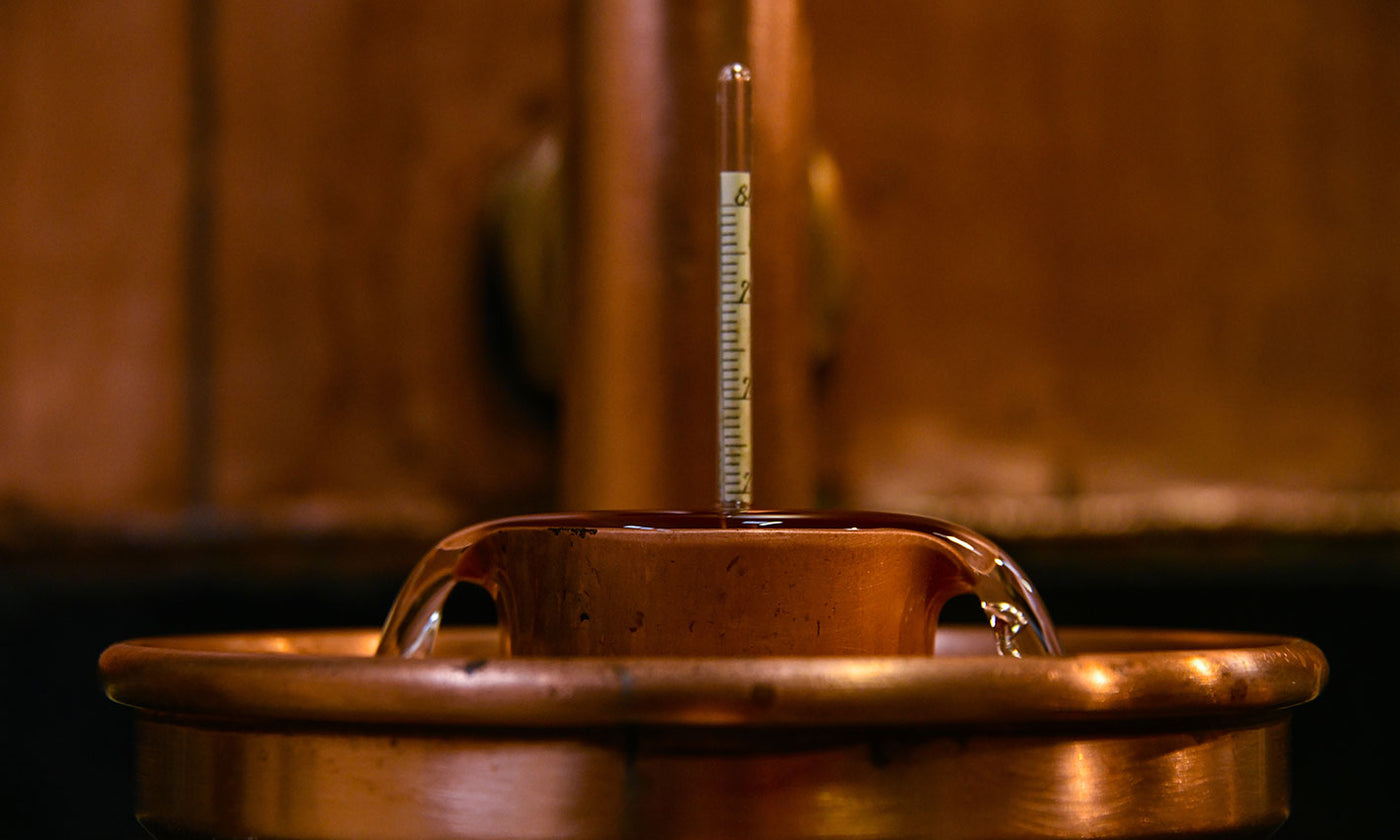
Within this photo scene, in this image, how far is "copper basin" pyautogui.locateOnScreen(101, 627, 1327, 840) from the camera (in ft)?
0.89

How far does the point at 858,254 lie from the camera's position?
866 mm

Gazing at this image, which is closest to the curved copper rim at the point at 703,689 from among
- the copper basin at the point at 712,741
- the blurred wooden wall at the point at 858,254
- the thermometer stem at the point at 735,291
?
the copper basin at the point at 712,741

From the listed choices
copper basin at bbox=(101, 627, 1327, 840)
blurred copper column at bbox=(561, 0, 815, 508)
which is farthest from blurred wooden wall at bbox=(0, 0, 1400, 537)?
copper basin at bbox=(101, 627, 1327, 840)

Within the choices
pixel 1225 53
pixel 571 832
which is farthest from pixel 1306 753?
pixel 571 832

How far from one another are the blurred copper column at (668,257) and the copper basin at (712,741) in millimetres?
243

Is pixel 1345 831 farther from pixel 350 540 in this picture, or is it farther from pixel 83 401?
pixel 83 401

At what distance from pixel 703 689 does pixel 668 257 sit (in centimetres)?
30

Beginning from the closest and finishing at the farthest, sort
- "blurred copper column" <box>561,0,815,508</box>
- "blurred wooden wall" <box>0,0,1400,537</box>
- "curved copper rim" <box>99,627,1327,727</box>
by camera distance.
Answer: "curved copper rim" <box>99,627,1327,727</box> < "blurred copper column" <box>561,0,815,508</box> < "blurred wooden wall" <box>0,0,1400,537</box>

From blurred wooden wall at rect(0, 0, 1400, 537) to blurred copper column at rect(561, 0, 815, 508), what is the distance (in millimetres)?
274

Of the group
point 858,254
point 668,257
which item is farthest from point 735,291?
point 858,254

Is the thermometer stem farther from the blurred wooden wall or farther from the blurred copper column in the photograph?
the blurred wooden wall

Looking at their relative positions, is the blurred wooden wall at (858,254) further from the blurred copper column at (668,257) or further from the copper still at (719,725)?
the copper still at (719,725)

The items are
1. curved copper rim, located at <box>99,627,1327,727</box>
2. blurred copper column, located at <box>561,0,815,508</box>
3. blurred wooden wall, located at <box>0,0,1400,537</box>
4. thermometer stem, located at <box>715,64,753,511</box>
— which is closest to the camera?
curved copper rim, located at <box>99,627,1327,727</box>

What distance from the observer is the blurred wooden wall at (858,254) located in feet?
2.68
